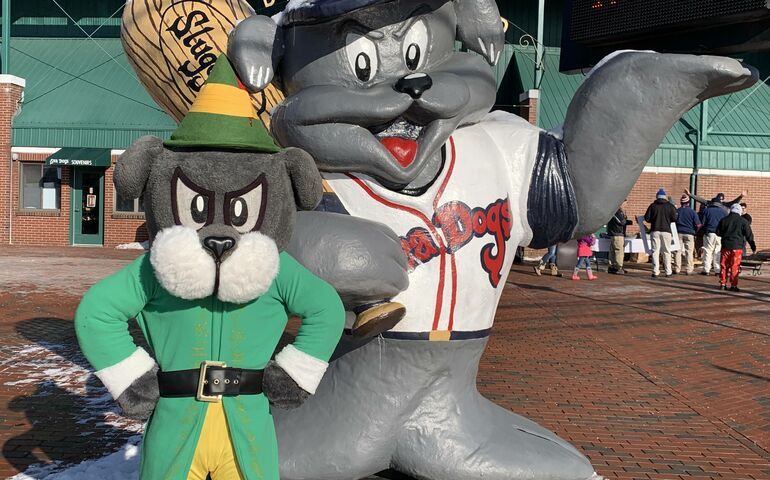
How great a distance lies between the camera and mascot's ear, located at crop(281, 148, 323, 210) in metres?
2.38

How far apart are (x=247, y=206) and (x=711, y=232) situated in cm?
1362

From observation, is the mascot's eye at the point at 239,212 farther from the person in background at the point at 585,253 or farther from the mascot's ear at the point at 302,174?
the person in background at the point at 585,253

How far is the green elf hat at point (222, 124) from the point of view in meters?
2.29

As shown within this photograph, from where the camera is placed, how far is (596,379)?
657 cm

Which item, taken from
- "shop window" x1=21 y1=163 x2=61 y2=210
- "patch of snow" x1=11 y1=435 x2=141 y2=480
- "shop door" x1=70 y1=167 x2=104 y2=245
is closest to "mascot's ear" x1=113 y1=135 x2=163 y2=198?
"patch of snow" x1=11 y1=435 x2=141 y2=480

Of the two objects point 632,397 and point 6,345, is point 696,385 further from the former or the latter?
point 6,345

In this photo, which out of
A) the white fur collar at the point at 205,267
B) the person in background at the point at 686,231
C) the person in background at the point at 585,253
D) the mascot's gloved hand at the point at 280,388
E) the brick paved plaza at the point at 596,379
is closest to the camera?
the white fur collar at the point at 205,267

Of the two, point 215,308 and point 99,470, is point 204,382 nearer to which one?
point 215,308

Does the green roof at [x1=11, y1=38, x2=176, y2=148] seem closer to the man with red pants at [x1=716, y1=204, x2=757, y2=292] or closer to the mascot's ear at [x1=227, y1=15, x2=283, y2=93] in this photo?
the man with red pants at [x1=716, y1=204, x2=757, y2=292]

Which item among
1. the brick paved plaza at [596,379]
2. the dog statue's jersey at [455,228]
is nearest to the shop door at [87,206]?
the brick paved plaza at [596,379]

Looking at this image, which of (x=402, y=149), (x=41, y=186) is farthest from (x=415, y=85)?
(x=41, y=186)

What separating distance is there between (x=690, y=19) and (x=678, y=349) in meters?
5.34

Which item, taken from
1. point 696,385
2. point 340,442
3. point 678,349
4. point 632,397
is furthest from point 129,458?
point 678,349

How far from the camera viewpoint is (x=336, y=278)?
8.13 feet
